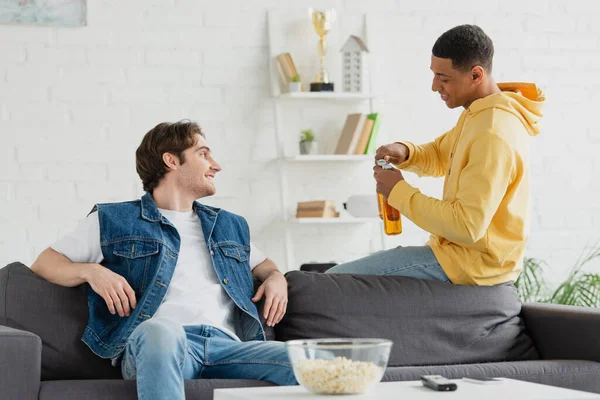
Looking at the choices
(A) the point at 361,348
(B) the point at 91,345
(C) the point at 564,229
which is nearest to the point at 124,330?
(B) the point at 91,345

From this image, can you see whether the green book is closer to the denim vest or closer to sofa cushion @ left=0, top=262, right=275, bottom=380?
the denim vest

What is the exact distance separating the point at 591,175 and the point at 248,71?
2.05m

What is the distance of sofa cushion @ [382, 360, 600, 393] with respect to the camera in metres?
2.76

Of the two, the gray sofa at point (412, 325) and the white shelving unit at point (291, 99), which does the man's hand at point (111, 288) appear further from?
the white shelving unit at point (291, 99)

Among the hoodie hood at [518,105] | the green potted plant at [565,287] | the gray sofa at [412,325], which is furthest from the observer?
the green potted plant at [565,287]

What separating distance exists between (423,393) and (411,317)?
3.55ft

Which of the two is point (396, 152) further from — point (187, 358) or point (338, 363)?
point (338, 363)

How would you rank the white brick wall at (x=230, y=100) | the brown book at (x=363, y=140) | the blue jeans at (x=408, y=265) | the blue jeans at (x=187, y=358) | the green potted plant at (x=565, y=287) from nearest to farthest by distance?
the blue jeans at (x=187, y=358)
the blue jeans at (x=408, y=265)
the green potted plant at (x=565, y=287)
the white brick wall at (x=230, y=100)
the brown book at (x=363, y=140)

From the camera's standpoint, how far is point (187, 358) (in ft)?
8.22

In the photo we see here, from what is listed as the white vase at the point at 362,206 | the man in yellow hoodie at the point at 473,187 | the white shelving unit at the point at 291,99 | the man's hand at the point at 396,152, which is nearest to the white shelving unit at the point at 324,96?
the white shelving unit at the point at 291,99

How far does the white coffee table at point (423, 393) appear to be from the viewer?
1852 mm

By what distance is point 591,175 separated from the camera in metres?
5.39

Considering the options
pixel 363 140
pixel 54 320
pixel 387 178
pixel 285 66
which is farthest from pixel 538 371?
pixel 285 66

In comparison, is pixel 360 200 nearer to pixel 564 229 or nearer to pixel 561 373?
pixel 564 229
